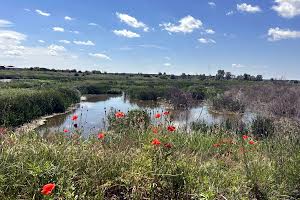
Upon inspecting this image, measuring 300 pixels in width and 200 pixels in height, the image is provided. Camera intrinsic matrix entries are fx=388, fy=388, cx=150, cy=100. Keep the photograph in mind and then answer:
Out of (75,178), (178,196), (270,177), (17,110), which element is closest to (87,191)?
(75,178)

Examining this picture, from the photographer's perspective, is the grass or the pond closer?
the grass

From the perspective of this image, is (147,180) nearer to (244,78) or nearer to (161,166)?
(161,166)

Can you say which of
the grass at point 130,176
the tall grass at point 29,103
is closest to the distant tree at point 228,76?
the tall grass at point 29,103

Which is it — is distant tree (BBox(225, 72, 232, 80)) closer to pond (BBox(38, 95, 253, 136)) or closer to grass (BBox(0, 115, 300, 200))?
pond (BBox(38, 95, 253, 136))

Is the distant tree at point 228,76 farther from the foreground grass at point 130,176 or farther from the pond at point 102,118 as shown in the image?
the foreground grass at point 130,176

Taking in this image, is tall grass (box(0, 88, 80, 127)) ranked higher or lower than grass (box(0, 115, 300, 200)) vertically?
lower

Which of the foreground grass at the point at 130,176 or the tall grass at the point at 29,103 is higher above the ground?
the foreground grass at the point at 130,176

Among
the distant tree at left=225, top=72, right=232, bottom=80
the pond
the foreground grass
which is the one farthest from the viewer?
the distant tree at left=225, top=72, right=232, bottom=80

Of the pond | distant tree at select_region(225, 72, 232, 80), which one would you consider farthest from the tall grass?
distant tree at select_region(225, 72, 232, 80)

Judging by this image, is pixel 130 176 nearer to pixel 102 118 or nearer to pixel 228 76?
pixel 102 118

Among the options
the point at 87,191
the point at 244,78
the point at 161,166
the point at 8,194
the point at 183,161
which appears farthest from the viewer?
the point at 244,78

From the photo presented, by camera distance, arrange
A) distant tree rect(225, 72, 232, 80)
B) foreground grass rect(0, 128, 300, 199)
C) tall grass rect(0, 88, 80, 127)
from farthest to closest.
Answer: distant tree rect(225, 72, 232, 80) → tall grass rect(0, 88, 80, 127) → foreground grass rect(0, 128, 300, 199)

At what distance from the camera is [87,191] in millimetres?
3943

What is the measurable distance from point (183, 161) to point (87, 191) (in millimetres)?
1179
